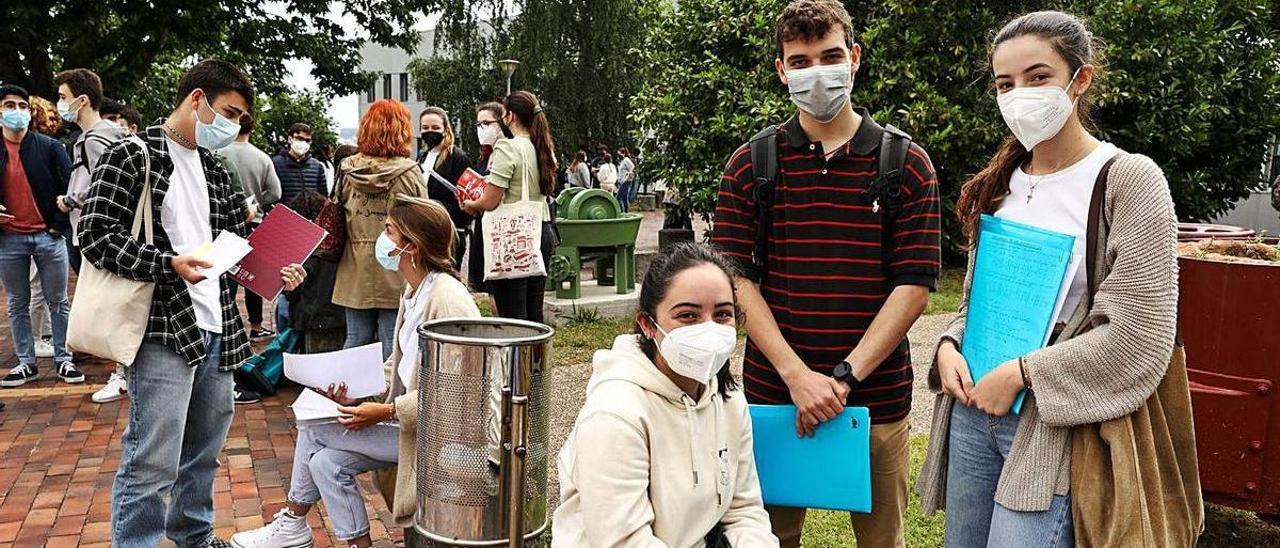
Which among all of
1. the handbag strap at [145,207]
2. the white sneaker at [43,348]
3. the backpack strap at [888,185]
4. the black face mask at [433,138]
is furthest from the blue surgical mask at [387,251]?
the white sneaker at [43,348]

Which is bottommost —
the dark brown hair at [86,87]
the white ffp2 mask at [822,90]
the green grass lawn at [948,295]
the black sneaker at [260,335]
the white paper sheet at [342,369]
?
the black sneaker at [260,335]

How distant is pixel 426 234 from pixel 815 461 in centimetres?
194

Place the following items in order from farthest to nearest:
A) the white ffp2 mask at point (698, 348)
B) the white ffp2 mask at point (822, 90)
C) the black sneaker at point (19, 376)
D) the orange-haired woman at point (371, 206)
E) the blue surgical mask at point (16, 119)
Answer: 1. the black sneaker at point (19, 376)
2. the blue surgical mask at point (16, 119)
3. the orange-haired woman at point (371, 206)
4. the white ffp2 mask at point (822, 90)
5. the white ffp2 mask at point (698, 348)

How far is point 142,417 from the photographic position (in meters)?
3.55

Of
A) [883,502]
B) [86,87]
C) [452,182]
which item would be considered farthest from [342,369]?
[86,87]

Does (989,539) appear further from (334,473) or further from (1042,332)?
(334,473)

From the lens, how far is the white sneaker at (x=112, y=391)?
655cm

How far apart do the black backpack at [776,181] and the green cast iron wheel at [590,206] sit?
6543 mm

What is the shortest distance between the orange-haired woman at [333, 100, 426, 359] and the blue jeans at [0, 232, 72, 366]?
2.73m

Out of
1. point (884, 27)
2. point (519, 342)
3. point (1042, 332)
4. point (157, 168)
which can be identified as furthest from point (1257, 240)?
point (884, 27)

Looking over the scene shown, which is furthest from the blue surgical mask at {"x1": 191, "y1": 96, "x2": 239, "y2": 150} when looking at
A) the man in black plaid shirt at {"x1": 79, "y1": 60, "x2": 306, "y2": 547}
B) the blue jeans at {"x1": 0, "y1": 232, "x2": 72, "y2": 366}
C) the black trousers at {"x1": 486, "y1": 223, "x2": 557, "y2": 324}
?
the blue jeans at {"x1": 0, "y1": 232, "x2": 72, "y2": 366}

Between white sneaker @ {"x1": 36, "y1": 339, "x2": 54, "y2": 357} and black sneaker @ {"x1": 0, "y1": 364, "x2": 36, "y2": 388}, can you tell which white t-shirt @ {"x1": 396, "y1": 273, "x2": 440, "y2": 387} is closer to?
black sneaker @ {"x1": 0, "y1": 364, "x2": 36, "y2": 388}

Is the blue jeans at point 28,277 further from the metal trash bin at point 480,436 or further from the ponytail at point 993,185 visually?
the ponytail at point 993,185

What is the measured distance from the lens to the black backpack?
107 inches
